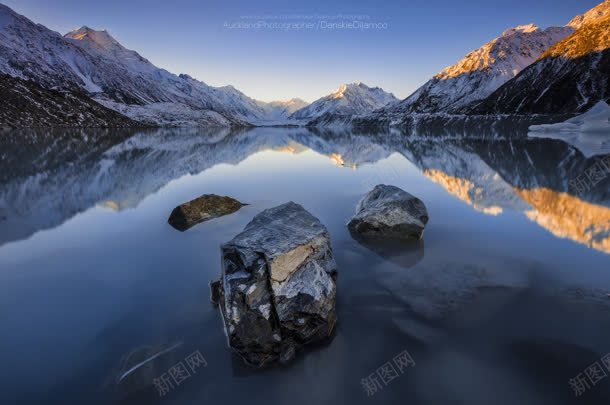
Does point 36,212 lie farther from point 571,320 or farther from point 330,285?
point 571,320

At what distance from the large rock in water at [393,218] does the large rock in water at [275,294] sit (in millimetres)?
4783

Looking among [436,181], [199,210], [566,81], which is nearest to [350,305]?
[199,210]

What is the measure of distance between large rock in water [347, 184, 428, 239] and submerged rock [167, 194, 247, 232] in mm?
6120

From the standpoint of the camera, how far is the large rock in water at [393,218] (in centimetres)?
1101

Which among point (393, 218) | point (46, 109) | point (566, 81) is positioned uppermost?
point (566, 81)

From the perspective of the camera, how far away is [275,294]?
5.80 meters

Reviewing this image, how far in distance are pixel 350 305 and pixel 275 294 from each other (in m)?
2.34

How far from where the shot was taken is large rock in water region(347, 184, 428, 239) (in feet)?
36.1

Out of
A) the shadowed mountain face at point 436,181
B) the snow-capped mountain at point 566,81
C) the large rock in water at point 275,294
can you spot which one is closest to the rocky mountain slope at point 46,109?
the shadowed mountain face at point 436,181

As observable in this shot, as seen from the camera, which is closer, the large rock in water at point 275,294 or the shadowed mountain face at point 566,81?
the large rock in water at point 275,294

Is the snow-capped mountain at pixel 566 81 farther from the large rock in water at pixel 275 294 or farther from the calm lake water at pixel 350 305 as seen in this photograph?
the large rock in water at pixel 275 294

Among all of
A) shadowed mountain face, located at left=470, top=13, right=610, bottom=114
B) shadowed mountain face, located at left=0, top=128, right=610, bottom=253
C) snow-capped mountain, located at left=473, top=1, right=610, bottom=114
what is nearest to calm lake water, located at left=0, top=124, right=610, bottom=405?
shadowed mountain face, located at left=0, top=128, right=610, bottom=253

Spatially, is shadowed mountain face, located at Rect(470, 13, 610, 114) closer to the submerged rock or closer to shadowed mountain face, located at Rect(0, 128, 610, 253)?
shadowed mountain face, located at Rect(0, 128, 610, 253)

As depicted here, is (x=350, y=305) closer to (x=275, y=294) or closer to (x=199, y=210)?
(x=275, y=294)
